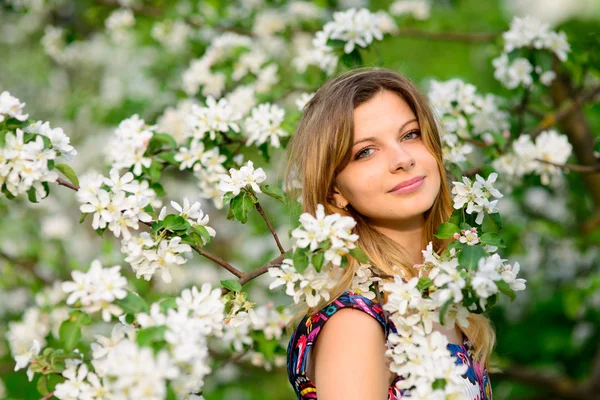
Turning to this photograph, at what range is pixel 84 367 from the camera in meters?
1.59

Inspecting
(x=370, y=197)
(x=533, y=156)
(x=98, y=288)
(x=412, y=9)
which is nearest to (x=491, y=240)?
(x=370, y=197)

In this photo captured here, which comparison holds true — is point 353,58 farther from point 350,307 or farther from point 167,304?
point 167,304

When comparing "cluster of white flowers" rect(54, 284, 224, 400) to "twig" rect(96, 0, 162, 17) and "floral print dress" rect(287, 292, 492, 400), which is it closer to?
"floral print dress" rect(287, 292, 492, 400)

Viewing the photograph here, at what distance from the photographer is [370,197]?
197 cm

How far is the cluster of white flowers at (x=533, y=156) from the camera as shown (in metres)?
2.65

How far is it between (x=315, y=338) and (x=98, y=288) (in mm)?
621

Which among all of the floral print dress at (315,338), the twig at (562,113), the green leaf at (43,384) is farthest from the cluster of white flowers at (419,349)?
the twig at (562,113)

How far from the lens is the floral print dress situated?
1808 millimetres

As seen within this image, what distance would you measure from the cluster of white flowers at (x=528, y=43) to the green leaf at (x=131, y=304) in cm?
187

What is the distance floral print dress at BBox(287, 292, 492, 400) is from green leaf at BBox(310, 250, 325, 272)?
0.29 m

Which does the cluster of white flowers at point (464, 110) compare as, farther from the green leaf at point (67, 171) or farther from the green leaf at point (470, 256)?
the green leaf at point (67, 171)

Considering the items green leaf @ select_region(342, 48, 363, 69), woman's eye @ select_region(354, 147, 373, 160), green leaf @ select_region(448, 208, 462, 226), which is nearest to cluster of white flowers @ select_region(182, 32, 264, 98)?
green leaf @ select_region(342, 48, 363, 69)

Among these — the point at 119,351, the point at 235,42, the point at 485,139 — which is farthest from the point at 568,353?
the point at 119,351

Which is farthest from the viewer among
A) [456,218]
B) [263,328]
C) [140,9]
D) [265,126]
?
[140,9]
